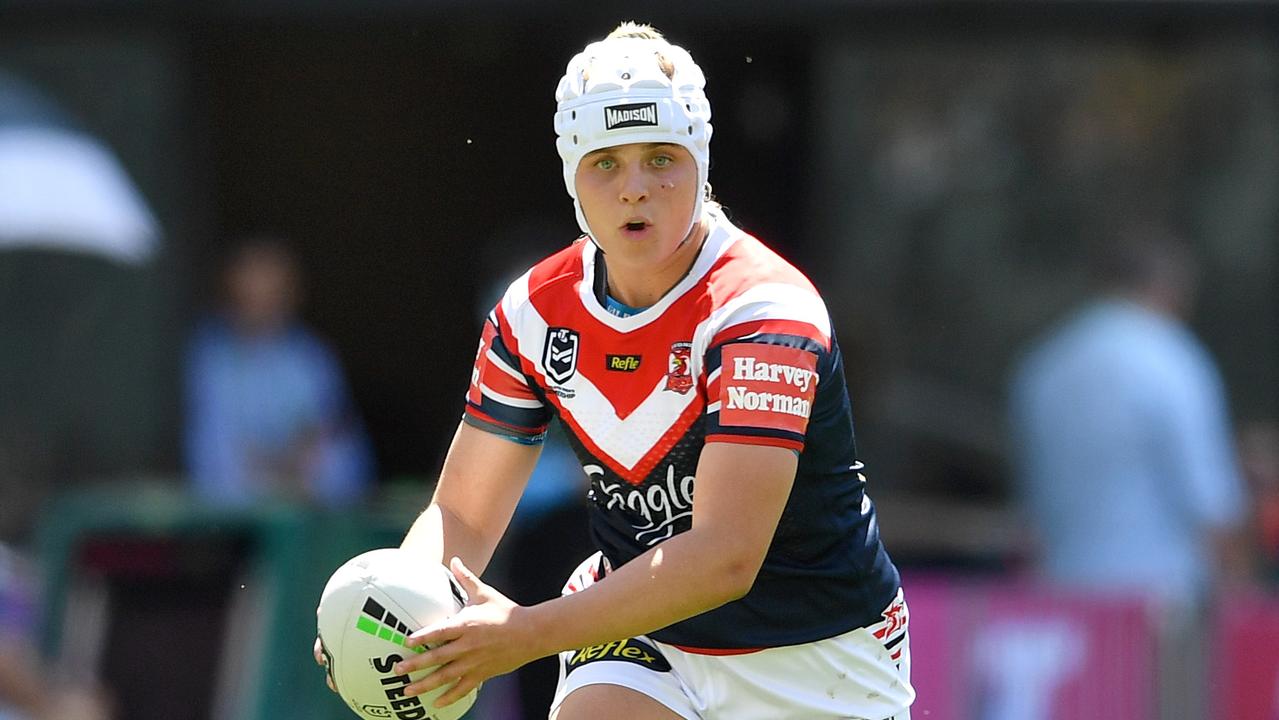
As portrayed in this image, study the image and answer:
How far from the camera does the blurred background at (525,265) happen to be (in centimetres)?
786

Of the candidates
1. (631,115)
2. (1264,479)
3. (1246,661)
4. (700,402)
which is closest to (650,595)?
(700,402)

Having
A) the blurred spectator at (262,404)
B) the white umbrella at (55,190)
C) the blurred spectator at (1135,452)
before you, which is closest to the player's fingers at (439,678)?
the blurred spectator at (1135,452)

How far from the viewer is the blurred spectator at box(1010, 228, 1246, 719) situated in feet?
27.8

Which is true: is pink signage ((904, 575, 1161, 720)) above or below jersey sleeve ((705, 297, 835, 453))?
below

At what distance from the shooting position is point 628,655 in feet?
13.4

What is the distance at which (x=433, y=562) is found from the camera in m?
3.96

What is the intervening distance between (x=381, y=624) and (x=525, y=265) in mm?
4581

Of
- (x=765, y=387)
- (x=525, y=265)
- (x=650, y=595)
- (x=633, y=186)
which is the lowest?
(x=650, y=595)

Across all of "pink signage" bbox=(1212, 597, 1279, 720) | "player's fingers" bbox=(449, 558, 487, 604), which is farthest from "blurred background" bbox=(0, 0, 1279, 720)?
"player's fingers" bbox=(449, 558, 487, 604)

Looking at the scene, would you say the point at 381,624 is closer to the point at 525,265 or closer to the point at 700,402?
the point at 700,402

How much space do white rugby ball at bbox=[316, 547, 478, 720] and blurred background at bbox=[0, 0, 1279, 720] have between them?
3.65 m

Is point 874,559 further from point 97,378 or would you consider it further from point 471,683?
point 97,378

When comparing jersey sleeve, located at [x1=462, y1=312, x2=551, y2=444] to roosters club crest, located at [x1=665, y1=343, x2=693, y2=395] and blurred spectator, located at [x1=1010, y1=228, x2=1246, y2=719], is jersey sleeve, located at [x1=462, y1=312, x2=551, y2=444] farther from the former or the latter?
blurred spectator, located at [x1=1010, y1=228, x2=1246, y2=719]

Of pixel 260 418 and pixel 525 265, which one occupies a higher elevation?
pixel 525 265
